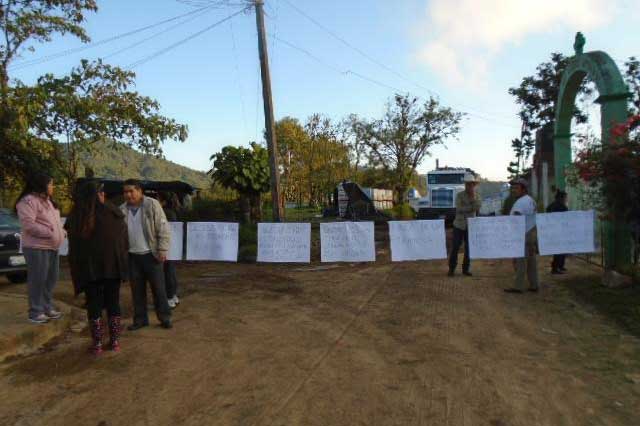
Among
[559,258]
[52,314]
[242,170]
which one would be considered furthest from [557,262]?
[242,170]

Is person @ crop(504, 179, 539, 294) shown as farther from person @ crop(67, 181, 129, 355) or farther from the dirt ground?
person @ crop(67, 181, 129, 355)

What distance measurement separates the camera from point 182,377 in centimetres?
427

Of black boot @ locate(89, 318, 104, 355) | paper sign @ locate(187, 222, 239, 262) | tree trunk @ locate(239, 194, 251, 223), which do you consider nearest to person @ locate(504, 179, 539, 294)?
paper sign @ locate(187, 222, 239, 262)

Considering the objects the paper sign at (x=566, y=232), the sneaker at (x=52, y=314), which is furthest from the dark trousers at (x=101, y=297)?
the paper sign at (x=566, y=232)

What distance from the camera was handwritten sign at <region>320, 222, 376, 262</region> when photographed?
27.7 ft

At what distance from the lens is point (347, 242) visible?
28.0 feet

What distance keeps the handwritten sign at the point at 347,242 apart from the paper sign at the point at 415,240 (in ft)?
1.37

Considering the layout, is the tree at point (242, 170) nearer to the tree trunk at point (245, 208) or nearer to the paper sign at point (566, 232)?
the tree trunk at point (245, 208)

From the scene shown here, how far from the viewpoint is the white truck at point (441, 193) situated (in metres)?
26.6

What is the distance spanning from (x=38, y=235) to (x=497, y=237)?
668cm

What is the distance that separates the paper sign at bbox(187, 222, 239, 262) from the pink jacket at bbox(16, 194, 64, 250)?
3007mm

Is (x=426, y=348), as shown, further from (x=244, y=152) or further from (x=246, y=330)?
(x=244, y=152)

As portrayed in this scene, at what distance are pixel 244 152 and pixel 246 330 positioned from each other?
34.9 feet

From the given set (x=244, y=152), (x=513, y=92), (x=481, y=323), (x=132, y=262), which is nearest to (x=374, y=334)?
(x=481, y=323)
